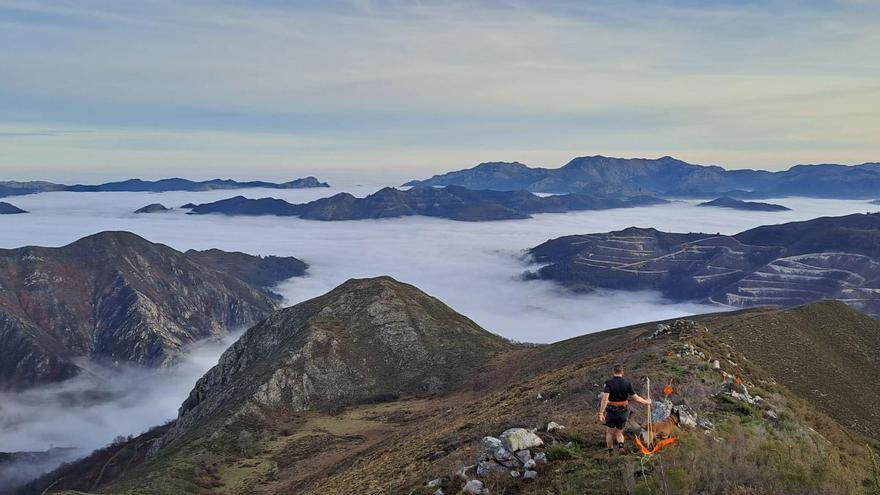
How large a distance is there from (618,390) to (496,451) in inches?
208

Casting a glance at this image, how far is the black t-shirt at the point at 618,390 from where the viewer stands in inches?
741

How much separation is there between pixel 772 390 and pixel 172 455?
73.4 meters

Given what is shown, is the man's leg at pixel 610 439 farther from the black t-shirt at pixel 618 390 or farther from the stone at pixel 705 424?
the stone at pixel 705 424

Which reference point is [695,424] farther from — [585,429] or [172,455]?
[172,455]

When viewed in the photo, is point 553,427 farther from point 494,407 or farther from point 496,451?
point 494,407

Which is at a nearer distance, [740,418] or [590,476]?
[590,476]

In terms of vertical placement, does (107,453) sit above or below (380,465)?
below

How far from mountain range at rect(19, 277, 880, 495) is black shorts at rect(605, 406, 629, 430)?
49.9 inches

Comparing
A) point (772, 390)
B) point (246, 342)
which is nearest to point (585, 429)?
point (772, 390)

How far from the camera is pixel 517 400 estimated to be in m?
41.2

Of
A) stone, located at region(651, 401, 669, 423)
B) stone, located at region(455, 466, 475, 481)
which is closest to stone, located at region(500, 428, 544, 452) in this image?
stone, located at region(455, 466, 475, 481)

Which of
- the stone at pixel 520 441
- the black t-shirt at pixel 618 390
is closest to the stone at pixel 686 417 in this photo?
the black t-shirt at pixel 618 390

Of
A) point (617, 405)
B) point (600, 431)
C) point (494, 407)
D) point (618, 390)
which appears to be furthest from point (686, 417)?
point (494, 407)

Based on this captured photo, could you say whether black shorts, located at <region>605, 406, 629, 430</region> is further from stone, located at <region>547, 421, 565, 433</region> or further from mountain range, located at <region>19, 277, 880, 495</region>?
stone, located at <region>547, 421, 565, 433</region>
